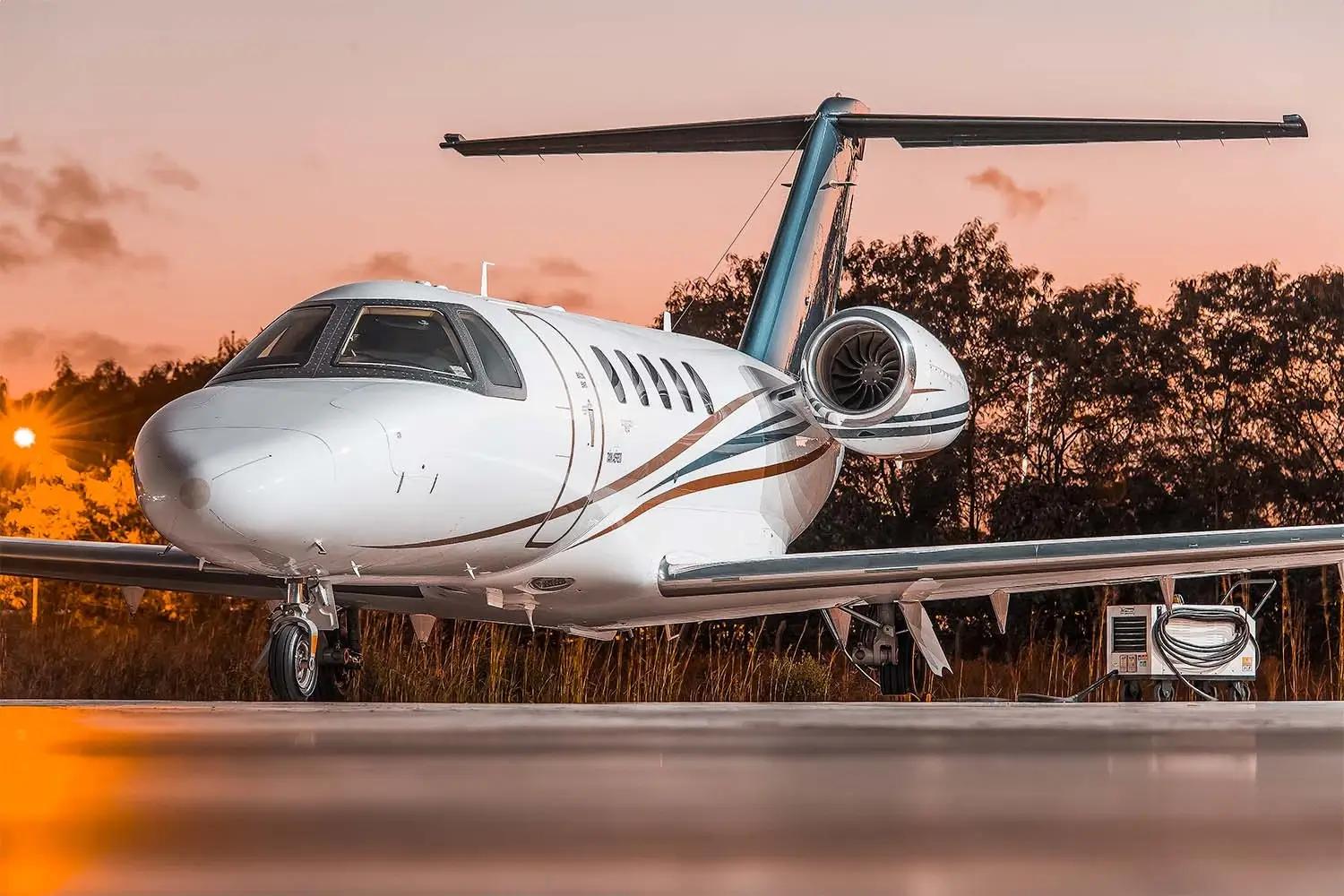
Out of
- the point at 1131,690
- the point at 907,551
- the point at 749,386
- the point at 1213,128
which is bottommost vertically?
the point at 1131,690

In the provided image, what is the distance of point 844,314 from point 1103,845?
12.9 metres

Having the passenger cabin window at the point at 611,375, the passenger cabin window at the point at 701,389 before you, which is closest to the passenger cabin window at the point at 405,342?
the passenger cabin window at the point at 611,375

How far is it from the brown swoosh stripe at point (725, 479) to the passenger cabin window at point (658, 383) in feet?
2.15

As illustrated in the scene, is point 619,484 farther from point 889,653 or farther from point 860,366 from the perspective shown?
point 889,653

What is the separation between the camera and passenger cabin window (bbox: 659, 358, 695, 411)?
1470 centimetres

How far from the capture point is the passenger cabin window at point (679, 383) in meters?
14.7

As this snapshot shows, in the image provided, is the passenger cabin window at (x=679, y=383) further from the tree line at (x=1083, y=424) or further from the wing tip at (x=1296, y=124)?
the tree line at (x=1083, y=424)

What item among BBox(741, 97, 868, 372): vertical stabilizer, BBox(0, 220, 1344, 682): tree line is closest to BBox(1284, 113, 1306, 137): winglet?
BBox(741, 97, 868, 372): vertical stabilizer

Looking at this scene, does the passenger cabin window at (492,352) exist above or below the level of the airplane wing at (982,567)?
above

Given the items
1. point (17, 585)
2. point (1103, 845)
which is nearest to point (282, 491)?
point (1103, 845)

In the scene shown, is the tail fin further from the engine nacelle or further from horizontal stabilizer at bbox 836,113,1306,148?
the engine nacelle

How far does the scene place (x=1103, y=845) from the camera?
3266 millimetres

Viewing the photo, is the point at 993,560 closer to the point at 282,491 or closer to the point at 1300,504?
the point at 282,491

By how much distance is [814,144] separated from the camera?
1972cm
